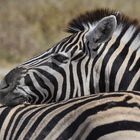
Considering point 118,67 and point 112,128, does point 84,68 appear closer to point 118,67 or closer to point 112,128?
point 118,67

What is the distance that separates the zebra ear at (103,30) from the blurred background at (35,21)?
55.4 ft

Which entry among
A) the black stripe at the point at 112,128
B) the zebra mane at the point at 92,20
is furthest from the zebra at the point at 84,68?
the black stripe at the point at 112,128

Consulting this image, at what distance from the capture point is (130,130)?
450cm

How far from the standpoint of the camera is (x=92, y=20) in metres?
7.05

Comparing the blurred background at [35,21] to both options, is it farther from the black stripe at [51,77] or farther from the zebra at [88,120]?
the zebra at [88,120]

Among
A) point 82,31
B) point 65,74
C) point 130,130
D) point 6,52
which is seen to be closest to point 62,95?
point 65,74

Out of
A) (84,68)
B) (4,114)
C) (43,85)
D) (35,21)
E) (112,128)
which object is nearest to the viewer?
(112,128)

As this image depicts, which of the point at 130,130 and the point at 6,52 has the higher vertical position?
the point at 6,52

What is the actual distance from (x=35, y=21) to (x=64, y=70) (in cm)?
2119

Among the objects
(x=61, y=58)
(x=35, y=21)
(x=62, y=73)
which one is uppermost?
(x=35, y=21)

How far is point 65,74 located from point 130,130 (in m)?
2.19

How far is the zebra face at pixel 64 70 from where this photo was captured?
6582 millimetres

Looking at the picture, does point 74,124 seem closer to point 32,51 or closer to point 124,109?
point 124,109

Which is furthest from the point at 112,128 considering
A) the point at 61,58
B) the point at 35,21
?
the point at 35,21
